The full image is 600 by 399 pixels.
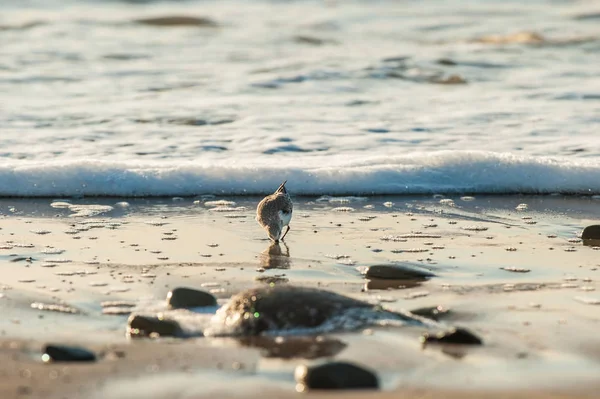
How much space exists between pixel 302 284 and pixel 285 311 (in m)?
0.80

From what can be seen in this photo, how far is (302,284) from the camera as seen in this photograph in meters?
4.11

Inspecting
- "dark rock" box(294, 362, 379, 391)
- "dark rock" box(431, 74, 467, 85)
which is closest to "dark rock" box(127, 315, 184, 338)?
"dark rock" box(294, 362, 379, 391)

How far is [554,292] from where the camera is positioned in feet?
12.7

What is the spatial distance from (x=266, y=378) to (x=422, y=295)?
114cm

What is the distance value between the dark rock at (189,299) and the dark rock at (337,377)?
0.91m

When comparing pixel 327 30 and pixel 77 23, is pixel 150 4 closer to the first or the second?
pixel 77 23

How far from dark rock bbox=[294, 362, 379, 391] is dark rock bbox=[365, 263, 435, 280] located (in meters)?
1.32

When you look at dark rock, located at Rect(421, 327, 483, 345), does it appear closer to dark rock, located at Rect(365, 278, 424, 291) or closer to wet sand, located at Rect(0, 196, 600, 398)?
wet sand, located at Rect(0, 196, 600, 398)

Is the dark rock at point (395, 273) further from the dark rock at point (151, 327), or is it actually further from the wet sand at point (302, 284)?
the dark rock at point (151, 327)

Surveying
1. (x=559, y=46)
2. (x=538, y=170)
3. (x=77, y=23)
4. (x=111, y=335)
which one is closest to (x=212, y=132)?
(x=538, y=170)

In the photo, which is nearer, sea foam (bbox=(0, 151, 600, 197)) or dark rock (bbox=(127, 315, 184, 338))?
dark rock (bbox=(127, 315, 184, 338))

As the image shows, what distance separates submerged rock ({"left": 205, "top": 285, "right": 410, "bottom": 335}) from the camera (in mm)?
3285

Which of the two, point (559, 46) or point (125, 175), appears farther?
point (559, 46)

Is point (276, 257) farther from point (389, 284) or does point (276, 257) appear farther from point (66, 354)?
point (66, 354)
